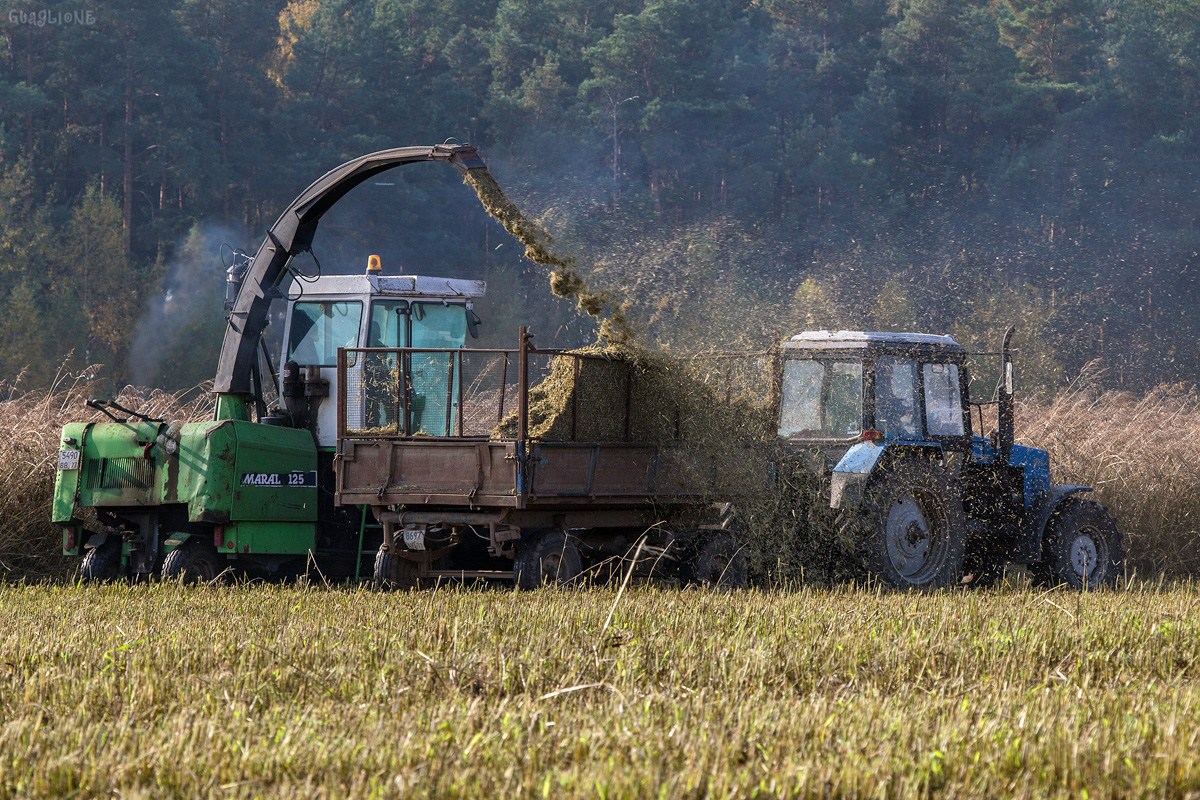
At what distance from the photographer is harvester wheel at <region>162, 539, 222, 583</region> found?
33.3 ft

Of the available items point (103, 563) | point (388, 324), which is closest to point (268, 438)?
point (388, 324)

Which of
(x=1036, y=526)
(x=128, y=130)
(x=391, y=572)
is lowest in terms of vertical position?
(x=391, y=572)

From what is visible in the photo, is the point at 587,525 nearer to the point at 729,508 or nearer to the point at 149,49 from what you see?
the point at 729,508

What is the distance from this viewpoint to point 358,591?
948 cm

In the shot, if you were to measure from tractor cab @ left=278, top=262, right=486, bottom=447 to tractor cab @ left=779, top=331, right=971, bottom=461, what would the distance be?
2.83 meters

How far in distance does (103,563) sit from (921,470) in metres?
6.25

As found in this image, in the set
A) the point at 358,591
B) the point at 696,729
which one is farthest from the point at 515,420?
the point at 696,729

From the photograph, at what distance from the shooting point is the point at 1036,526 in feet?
36.7

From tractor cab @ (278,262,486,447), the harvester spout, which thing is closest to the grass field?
the harvester spout

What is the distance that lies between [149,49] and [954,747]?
1382 inches

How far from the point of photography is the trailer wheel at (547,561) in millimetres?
9758

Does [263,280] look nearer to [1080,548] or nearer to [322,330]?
[322,330]

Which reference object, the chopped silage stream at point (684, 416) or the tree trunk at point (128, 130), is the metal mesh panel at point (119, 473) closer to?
the chopped silage stream at point (684, 416)

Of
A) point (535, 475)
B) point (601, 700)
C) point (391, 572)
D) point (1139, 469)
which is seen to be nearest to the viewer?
point (601, 700)
